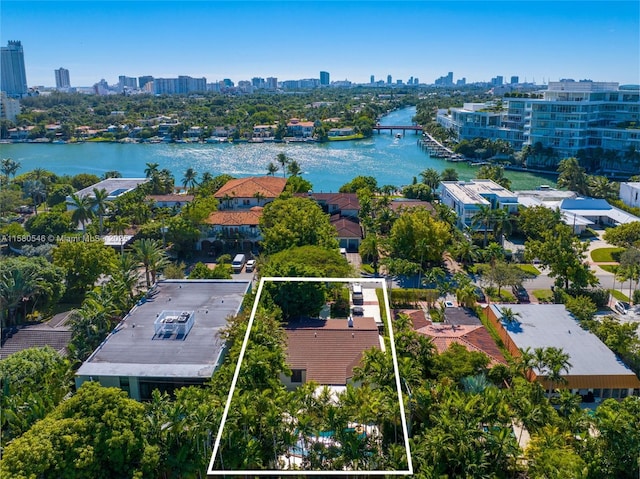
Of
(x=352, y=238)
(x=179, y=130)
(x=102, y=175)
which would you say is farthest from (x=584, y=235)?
(x=179, y=130)

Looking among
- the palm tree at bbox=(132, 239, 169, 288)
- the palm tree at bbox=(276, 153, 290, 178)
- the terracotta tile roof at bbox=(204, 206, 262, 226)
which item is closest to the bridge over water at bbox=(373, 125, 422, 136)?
the palm tree at bbox=(276, 153, 290, 178)

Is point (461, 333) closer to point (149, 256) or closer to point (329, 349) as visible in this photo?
point (329, 349)

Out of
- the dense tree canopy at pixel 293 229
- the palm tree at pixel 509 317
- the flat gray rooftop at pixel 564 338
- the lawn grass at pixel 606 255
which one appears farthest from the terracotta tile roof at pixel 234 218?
the lawn grass at pixel 606 255

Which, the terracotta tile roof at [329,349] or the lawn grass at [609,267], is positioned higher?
the terracotta tile roof at [329,349]

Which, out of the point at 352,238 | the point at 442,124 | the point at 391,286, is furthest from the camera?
the point at 442,124

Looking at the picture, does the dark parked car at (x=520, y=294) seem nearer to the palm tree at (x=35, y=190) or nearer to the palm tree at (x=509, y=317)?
the palm tree at (x=509, y=317)

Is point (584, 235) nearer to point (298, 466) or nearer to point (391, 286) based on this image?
point (391, 286)
